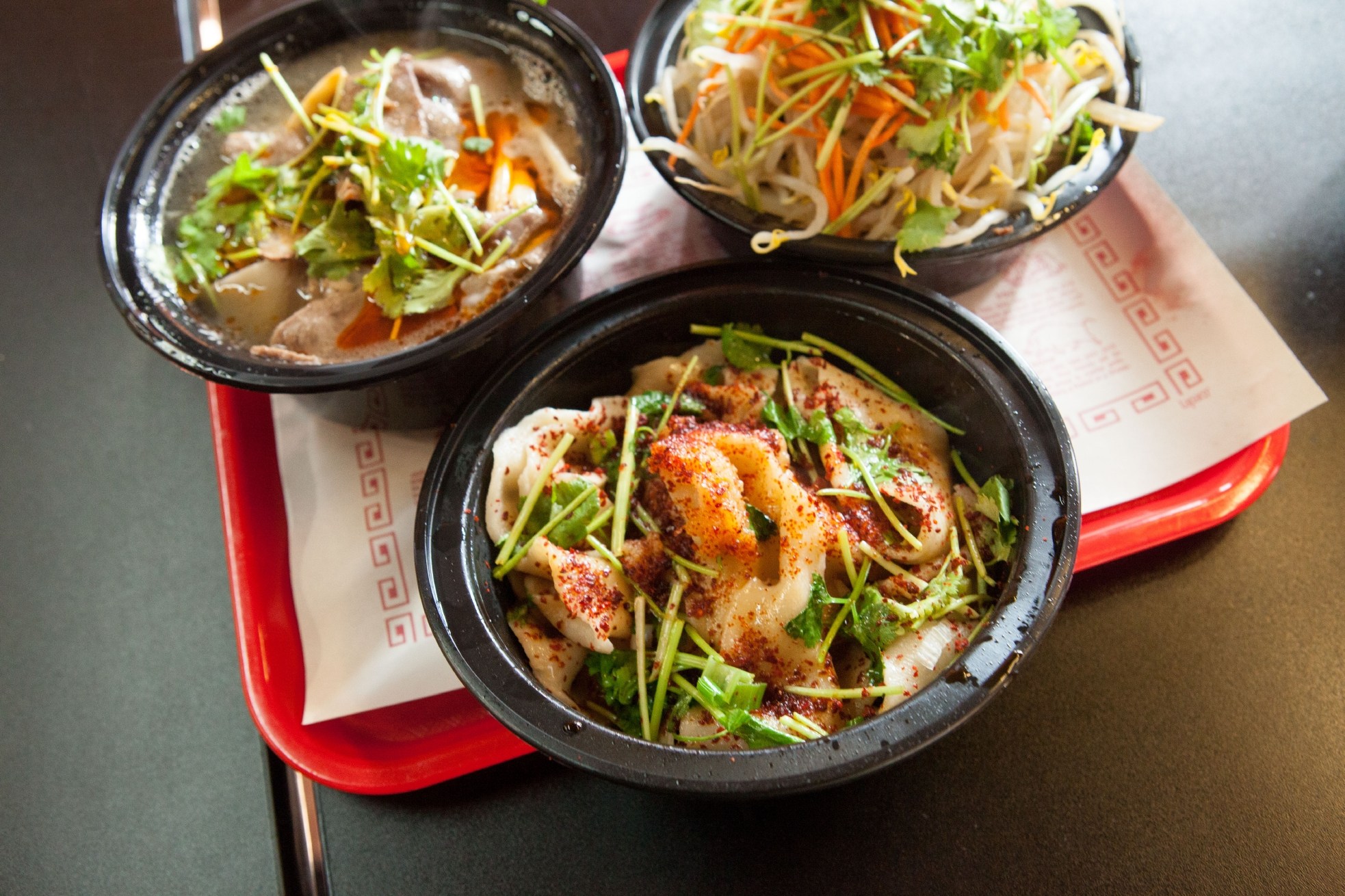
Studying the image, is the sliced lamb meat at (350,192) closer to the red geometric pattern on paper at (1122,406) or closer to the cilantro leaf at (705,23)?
the cilantro leaf at (705,23)

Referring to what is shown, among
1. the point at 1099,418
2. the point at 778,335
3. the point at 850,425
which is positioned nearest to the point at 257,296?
the point at 778,335

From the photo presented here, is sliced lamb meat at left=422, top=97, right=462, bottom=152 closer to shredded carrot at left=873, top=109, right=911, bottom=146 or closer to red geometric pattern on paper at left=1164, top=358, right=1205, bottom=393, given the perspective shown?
shredded carrot at left=873, top=109, right=911, bottom=146

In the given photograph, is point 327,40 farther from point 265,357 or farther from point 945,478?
point 945,478

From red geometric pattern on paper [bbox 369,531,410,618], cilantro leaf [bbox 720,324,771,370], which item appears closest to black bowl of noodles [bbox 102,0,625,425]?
red geometric pattern on paper [bbox 369,531,410,618]

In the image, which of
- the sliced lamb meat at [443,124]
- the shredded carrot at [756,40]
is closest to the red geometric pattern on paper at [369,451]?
the sliced lamb meat at [443,124]

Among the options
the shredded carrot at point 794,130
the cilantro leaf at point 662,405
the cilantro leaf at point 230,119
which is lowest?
the cilantro leaf at point 662,405

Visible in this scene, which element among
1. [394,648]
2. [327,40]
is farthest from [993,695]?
[327,40]
